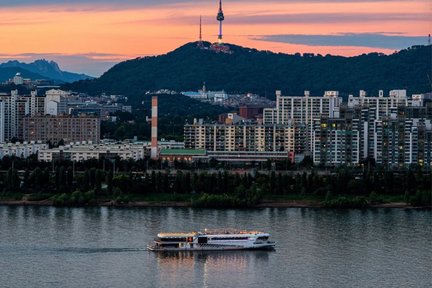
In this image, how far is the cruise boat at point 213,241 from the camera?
13.1m

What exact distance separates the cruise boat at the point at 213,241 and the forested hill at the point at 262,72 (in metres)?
36.1

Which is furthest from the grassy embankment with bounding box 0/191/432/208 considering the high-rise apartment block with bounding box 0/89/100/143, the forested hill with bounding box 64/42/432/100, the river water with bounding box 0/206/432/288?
the forested hill with bounding box 64/42/432/100

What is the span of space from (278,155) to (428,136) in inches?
114

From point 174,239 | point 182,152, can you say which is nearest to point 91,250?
point 174,239

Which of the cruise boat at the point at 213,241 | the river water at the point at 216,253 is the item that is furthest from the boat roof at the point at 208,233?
the river water at the point at 216,253

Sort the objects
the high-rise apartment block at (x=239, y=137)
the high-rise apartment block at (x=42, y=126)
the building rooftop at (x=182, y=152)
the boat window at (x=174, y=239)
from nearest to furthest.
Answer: the boat window at (x=174, y=239) → the building rooftop at (x=182, y=152) → the high-rise apartment block at (x=239, y=137) → the high-rise apartment block at (x=42, y=126)

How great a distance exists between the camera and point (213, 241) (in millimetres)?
13141

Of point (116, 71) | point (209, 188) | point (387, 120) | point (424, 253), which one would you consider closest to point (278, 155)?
point (387, 120)

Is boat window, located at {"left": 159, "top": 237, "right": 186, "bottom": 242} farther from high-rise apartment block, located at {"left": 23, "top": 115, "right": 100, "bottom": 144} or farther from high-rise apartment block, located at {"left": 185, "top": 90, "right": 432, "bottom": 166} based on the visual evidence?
high-rise apartment block, located at {"left": 23, "top": 115, "right": 100, "bottom": 144}

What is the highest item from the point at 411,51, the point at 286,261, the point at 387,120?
the point at 411,51

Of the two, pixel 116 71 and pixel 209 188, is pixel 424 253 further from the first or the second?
pixel 116 71

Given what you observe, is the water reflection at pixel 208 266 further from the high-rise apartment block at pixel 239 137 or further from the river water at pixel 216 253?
the high-rise apartment block at pixel 239 137

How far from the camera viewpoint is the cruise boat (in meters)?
13.1

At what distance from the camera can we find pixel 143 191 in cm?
1739
